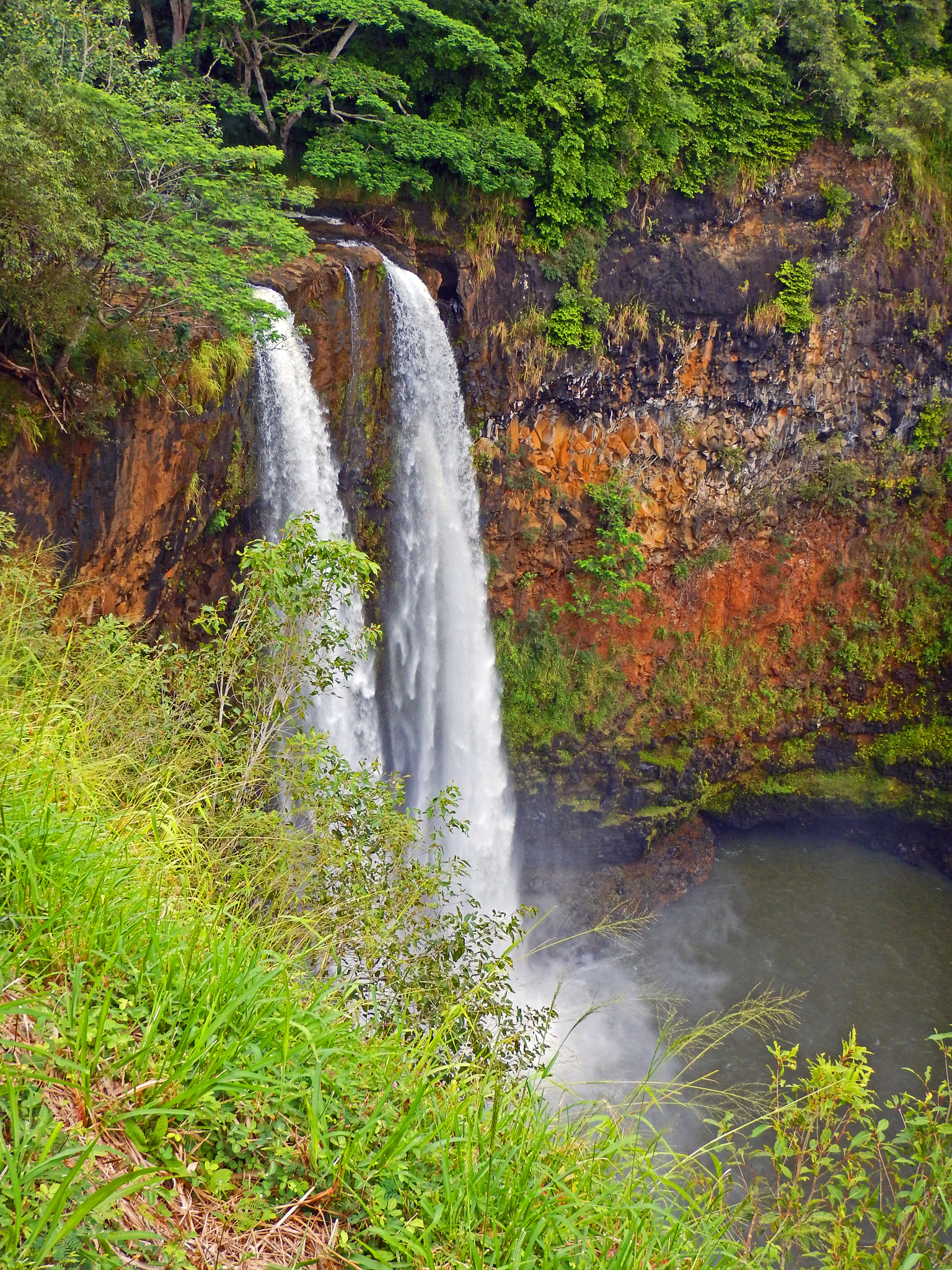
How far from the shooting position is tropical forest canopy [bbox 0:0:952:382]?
583cm

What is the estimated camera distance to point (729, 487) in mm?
12992

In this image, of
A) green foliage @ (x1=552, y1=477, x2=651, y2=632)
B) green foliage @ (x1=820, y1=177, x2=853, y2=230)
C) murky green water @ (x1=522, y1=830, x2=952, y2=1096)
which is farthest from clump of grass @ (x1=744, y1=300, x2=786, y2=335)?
murky green water @ (x1=522, y1=830, x2=952, y2=1096)

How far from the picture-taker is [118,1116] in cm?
A: 174

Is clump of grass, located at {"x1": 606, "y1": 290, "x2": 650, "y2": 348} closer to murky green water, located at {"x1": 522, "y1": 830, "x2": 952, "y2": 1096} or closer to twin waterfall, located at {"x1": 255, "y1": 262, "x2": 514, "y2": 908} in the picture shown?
twin waterfall, located at {"x1": 255, "y1": 262, "x2": 514, "y2": 908}

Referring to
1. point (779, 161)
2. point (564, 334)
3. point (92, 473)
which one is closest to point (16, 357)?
point (92, 473)

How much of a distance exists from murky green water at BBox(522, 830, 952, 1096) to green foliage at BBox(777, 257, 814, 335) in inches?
310

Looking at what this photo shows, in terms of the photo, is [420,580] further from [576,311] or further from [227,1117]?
[227,1117]

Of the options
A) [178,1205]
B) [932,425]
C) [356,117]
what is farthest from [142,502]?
[932,425]

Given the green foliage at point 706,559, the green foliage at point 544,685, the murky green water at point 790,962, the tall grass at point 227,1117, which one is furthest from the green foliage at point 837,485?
the tall grass at point 227,1117

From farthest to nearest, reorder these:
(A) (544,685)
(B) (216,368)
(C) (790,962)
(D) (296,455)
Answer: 1. (A) (544,685)
2. (C) (790,962)
3. (D) (296,455)
4. (B) (216,368)

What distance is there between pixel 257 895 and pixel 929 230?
13.9 meters

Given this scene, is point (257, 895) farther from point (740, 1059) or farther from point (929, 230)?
point (929, 230)

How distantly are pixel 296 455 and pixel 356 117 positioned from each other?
470 centimetres

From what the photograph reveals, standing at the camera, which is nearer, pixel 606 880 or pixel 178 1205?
pixel 178 1205
